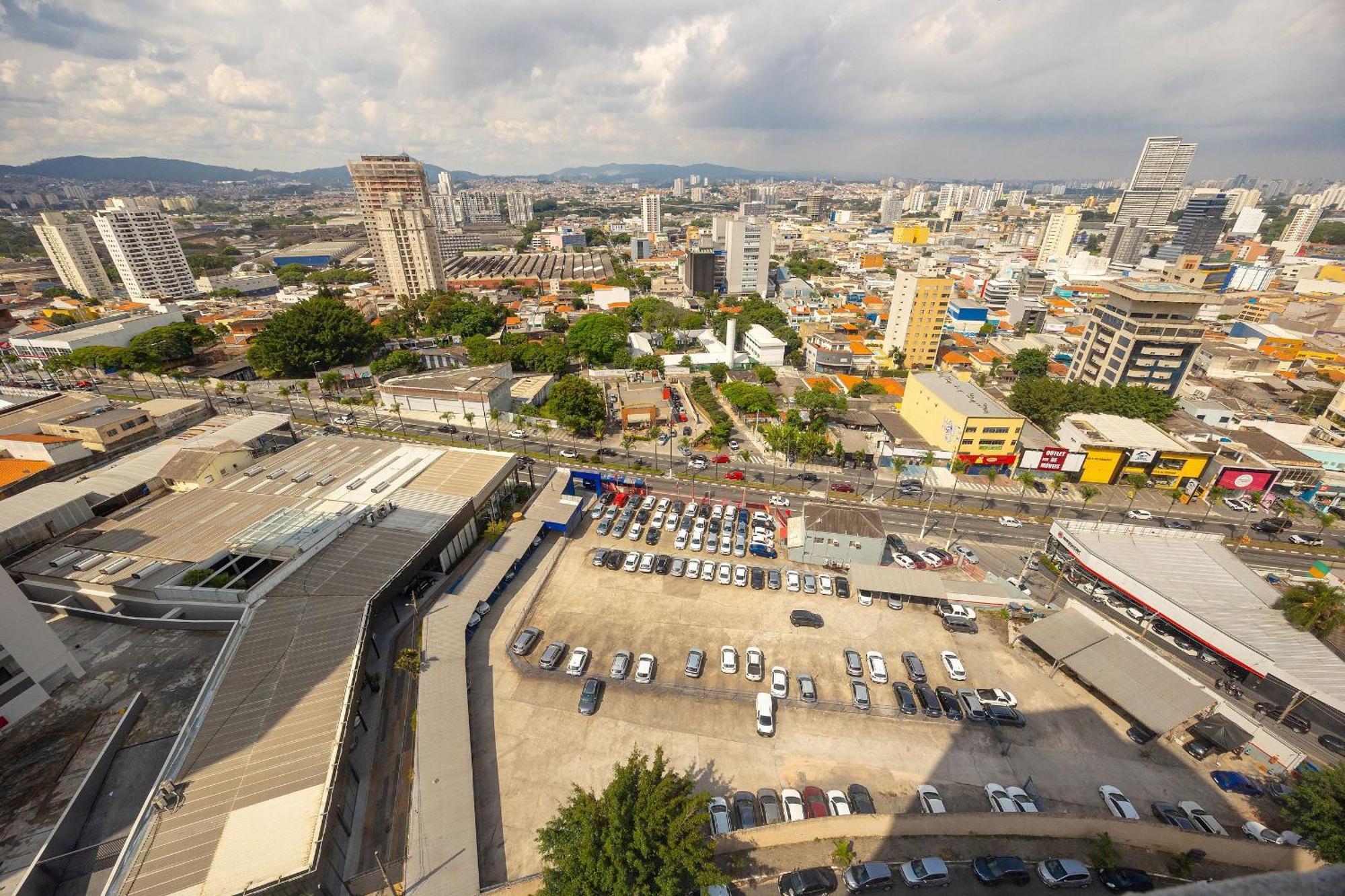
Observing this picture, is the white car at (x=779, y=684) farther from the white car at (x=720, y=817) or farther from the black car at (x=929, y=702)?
the black car at (x=929, y=702)

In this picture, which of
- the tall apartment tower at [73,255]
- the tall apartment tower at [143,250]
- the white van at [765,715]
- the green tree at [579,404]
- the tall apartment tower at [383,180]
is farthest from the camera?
the tall apartment tower at [383,180]

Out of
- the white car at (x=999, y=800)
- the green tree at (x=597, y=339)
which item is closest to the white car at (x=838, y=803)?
the white car at (x=999, y=800)

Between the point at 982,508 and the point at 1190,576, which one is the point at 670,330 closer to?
the point at 982,508

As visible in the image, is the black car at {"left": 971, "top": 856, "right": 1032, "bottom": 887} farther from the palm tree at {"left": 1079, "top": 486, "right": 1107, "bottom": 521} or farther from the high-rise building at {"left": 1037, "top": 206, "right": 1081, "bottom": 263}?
the high-rise building at {"left": 1037, "top": 206, "right": 1081, "bottom": 263}

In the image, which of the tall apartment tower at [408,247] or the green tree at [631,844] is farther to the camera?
the tall apartment tower at [408,247]

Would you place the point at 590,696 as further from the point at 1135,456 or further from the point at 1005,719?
the point at 1135,456

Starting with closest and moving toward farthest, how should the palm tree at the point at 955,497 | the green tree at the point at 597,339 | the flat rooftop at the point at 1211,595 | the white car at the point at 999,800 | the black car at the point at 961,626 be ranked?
the white car at the point at 999,800 → the flat rooftop at the point at 1211,595 → the black car at the point at 961,626 → the palm tree at the point at 955,497 → the green tree at the point at 597,339

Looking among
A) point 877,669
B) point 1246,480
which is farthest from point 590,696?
point 1246,480
